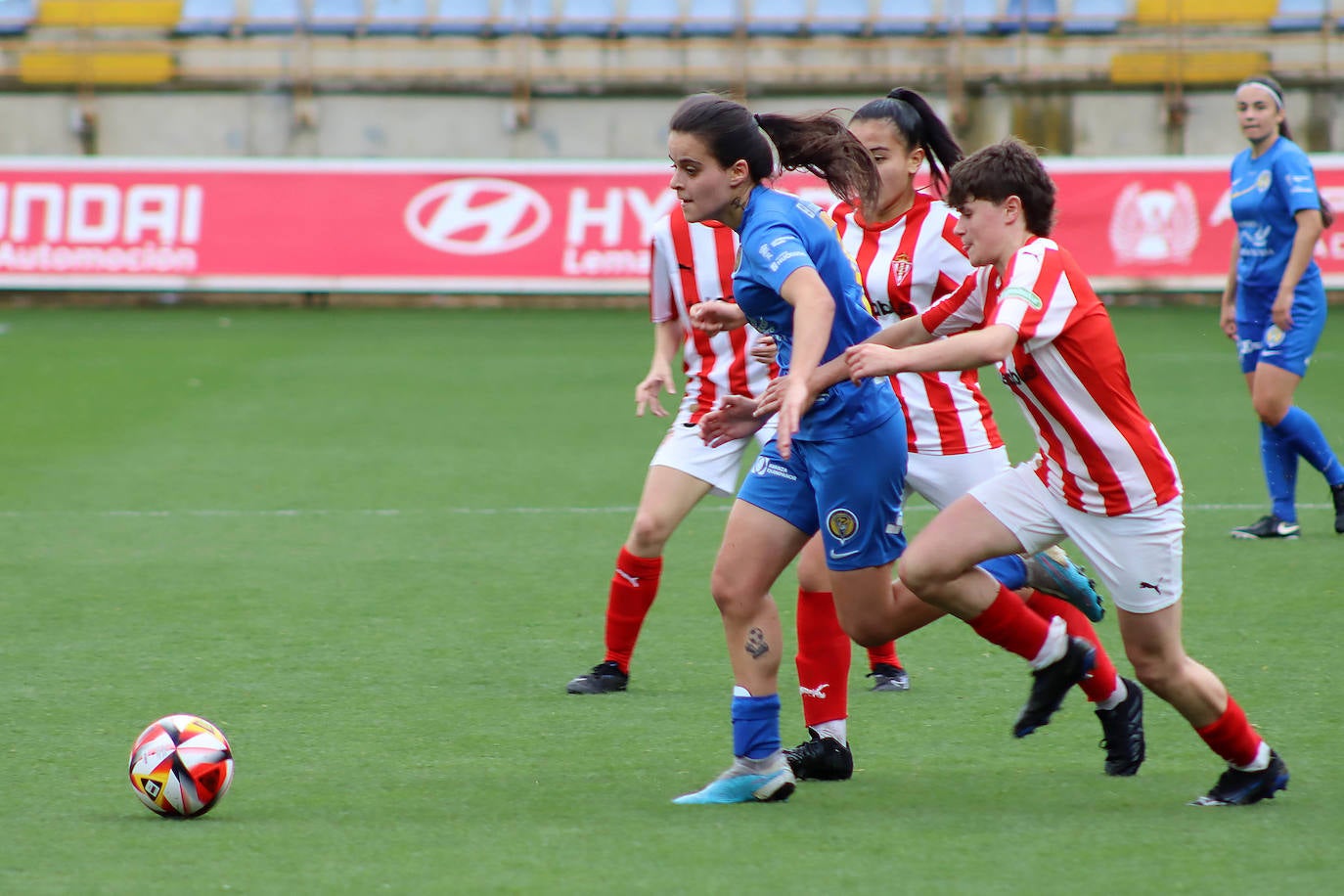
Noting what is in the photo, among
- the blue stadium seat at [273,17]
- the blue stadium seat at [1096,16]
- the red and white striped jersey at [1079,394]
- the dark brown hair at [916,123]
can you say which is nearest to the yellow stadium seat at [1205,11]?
the blue stadium seat at [1096,16]

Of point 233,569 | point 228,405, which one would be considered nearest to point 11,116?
point 228,405

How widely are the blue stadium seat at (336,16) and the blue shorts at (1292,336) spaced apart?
1672 cm

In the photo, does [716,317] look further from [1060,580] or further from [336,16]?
[336,16]

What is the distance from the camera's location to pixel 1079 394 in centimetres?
397

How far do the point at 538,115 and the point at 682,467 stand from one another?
16921 mm

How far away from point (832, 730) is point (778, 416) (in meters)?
1.10

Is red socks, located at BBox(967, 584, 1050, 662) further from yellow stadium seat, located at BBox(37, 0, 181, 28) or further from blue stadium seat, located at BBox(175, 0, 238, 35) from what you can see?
yellow stadium seat, located at BBox(37, 0, 181, 28)

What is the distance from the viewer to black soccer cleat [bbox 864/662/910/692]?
5.36 metres

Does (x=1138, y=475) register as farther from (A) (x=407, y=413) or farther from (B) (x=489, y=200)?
(B) (x=489, y=200)

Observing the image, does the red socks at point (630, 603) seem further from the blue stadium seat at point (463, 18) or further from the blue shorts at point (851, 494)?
the blue stadium seat at point (463, 18)

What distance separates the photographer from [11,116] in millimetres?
21672

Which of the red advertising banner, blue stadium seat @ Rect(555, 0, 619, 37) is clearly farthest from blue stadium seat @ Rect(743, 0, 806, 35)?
the red advertising banner

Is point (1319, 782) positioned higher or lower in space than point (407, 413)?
higher

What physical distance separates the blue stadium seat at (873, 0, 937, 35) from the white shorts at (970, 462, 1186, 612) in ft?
62.3
